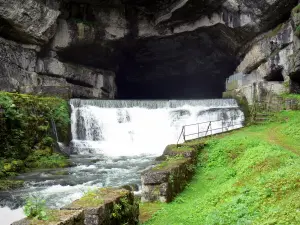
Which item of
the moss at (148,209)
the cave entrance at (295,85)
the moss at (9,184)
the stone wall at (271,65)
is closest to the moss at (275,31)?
the stone wall at (271,65)

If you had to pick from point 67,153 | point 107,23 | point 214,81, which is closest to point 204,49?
point 214,81

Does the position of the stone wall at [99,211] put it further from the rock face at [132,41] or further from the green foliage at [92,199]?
the rock face at [132,41]

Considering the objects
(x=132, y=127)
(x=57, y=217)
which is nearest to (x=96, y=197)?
(x=57, y=217)

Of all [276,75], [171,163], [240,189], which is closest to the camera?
[240,189]

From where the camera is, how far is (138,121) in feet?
72.3

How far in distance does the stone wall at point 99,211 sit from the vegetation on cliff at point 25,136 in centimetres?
783

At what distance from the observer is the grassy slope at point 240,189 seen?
5348 millimetres

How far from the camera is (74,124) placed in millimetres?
20594

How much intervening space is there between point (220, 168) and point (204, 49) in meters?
27.1

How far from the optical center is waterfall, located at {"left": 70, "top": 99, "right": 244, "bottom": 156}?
20.3 m

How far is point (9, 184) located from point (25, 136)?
4536 mm

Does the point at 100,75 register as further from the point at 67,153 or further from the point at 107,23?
the point at 67,153

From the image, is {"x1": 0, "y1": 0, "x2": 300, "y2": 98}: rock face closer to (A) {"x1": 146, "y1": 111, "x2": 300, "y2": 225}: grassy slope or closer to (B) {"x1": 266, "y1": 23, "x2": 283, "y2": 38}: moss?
(B) {"x1": 266, "y1": 23, "x2": 283, "y2": 38}: moss

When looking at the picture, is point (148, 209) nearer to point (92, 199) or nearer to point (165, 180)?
point (165, 180)
